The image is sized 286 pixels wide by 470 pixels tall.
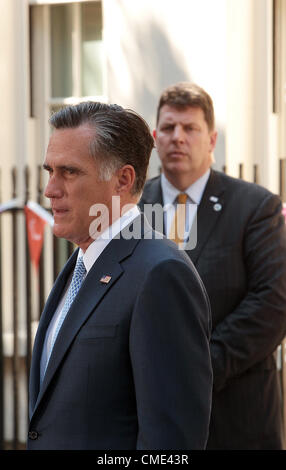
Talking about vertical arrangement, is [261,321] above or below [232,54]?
below

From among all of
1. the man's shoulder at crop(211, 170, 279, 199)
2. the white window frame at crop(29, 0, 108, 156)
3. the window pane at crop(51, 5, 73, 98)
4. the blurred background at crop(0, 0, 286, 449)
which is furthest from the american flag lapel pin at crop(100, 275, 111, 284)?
the window pane at crop(51, 5, 73, 98)

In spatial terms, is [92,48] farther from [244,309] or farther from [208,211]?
[244,309]

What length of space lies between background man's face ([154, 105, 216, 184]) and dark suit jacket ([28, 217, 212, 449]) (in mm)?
1583

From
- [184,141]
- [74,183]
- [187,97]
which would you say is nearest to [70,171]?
[74,183]

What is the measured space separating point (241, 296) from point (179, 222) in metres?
0.46

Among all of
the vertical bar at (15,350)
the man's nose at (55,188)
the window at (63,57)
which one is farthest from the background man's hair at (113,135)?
the window at (63,57)

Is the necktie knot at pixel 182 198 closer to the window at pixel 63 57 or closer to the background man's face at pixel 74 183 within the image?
the background man's face at pixel 74 183

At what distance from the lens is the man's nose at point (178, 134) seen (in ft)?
12.4

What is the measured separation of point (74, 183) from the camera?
2.30 metres

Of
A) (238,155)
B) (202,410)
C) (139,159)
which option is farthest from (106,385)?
(238,155)

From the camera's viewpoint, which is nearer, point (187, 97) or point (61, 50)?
point (187, 97)

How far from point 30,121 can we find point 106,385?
4709 mm

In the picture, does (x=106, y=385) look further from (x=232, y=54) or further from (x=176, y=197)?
(x=232, y=54)

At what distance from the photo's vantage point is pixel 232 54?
5.77 metres
